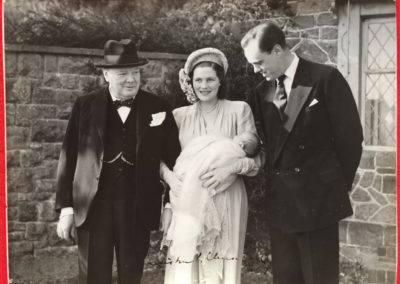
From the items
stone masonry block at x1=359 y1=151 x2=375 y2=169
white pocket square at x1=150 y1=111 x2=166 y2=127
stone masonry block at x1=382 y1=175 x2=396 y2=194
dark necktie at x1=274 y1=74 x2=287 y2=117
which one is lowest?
stone masonry block at x1=382 y1=175 x2=396 y2=194

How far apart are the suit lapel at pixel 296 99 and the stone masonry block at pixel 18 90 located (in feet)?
4.18

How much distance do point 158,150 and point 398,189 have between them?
4.00 ft

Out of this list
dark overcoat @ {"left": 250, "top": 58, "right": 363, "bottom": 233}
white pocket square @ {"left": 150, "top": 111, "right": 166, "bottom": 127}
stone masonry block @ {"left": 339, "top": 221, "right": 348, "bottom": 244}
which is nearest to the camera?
dark overcoat @ {"left": 250, "top": 58, "right": 363, "bottom": 233}

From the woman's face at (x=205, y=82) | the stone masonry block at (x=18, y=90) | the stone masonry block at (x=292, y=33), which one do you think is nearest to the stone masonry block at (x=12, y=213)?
the stone masonry block at (x=18, y=90)

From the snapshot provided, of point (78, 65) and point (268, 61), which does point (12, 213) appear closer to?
point (78, 65)

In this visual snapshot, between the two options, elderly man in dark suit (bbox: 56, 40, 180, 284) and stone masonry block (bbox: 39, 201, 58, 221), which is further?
stone masonry block (bbox: 39, 201, 58, 221)

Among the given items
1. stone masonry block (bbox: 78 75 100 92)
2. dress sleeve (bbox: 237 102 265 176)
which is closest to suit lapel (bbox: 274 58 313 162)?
dress sleeve (bbox: 237 102 265 176)

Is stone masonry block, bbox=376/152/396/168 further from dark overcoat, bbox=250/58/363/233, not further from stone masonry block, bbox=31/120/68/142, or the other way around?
stone masonry block, bbox=31/120/68/142

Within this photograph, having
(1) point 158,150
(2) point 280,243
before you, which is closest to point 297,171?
(2) point 280,243

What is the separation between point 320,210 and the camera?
94.8 inches

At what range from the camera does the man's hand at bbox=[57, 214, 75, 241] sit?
8.17 ft

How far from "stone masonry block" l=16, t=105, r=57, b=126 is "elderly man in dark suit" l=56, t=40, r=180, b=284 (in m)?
0.11

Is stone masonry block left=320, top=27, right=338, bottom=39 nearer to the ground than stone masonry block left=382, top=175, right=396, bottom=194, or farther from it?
farther from it

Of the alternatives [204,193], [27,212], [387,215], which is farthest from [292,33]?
[27,212]
